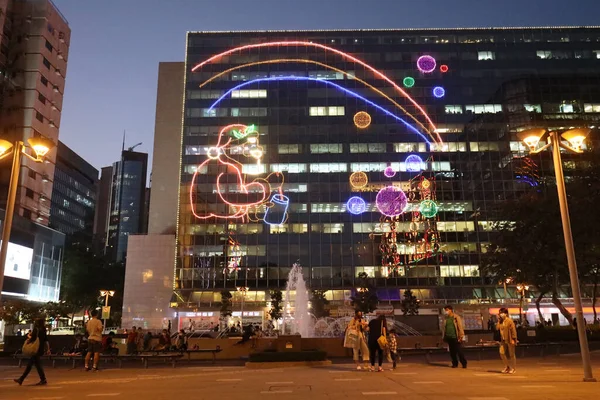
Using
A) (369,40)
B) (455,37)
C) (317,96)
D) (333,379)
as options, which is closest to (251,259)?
(317,96)

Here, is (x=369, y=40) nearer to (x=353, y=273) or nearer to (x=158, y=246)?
(x=353, y=273)

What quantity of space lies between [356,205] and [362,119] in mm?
12663

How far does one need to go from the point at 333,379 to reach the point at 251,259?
5311 centimetres

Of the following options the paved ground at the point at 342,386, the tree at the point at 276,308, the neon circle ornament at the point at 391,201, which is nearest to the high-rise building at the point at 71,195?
the tree at the point at 276,308

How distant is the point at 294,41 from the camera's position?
74.0m

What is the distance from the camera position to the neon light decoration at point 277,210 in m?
66.5

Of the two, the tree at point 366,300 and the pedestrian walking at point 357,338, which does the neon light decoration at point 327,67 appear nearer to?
the tree at point 366,300

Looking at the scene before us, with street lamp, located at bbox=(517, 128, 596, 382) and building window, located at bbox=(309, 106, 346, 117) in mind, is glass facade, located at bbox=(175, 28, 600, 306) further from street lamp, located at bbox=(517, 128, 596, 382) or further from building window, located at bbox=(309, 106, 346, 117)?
street lamp, located at bbox=(517, 128, 596, 382)

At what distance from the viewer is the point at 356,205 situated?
215ft

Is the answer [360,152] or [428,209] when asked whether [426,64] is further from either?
[428,209]

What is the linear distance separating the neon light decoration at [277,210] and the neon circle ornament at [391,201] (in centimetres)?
1276

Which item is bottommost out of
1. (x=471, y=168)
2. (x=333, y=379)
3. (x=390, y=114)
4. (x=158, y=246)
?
(x=333, y=379)

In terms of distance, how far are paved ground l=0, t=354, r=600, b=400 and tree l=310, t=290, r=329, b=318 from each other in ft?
133

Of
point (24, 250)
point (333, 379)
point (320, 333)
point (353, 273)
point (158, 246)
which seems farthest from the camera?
point (158, 246)
